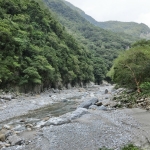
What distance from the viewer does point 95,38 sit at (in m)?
148

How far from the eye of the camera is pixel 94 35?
154 metres

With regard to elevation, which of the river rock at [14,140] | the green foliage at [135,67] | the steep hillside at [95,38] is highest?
the steep hillside at [95,38]

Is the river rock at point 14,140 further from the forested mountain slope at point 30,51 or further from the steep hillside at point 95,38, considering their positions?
the steep hillside at point 95,38

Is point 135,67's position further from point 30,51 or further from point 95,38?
point 95,38

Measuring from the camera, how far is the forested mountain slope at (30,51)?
1439 inches

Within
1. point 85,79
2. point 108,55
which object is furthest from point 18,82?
point 108,55

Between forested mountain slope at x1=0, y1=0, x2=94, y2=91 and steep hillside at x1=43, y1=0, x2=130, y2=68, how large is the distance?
46.9m

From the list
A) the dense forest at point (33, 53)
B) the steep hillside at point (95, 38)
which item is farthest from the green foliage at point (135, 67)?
the steep hillside at point (95, 38)

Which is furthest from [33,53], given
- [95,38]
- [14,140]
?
[95,38]

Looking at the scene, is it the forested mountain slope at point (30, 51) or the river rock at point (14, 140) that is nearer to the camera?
the river rock at point (14, 140)

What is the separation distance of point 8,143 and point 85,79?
63632mm

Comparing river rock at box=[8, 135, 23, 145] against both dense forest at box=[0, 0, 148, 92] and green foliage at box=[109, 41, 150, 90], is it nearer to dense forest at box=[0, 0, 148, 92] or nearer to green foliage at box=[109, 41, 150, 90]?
green foliage at box=[109, 41, 150, 90]

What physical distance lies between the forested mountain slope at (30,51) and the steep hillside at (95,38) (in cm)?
4694

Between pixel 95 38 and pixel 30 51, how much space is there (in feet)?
357
